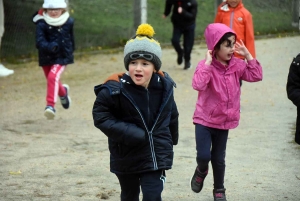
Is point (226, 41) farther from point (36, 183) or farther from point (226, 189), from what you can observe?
point (36, 183)

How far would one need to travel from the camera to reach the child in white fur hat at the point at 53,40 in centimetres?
926

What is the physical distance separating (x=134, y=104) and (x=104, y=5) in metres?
11.8

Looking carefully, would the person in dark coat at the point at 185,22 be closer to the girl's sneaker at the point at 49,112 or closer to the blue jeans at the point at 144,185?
the girl's sneaker at the point at 49,112

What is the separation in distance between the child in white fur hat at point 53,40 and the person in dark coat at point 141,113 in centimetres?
468

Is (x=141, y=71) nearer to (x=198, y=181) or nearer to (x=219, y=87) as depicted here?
(x=219, y=87)

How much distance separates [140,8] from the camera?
1581 cm

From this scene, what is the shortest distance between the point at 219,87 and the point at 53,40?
13.4 ft

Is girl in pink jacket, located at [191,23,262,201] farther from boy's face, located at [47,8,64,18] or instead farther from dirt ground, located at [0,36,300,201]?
boy's face, located at [47,8,64,18]

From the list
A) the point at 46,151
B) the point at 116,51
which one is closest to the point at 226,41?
the point at 46,151

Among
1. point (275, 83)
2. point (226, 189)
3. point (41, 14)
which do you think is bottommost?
point (226, 189)

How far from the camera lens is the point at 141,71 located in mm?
4625

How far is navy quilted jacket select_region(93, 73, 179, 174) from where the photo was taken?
459 centimetres

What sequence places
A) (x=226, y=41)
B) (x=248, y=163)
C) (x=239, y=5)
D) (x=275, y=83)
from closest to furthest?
(x=226, y=41) → (x=248, y=163) → (x=239, y=5) → (x=275, y=83)

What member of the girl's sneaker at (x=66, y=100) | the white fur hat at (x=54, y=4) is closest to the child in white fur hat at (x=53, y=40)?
the white fur hat at (x=54, y=4)
